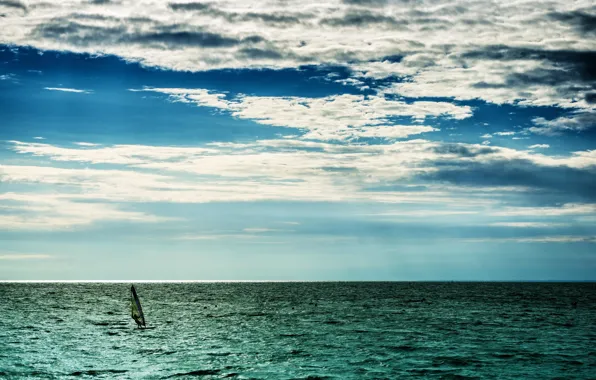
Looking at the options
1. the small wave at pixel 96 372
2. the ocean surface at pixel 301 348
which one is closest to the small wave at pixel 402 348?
the ocean surface at pixel 301 348

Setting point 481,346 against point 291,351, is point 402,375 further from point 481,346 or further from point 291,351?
point 481,346

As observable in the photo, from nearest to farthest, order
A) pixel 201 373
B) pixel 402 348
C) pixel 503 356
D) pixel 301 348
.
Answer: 1. pixel 201 373
2. pixel 503 356
3. pixel 402 348
4. pixel 301 348

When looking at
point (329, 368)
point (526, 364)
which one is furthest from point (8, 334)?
point (526, 364)

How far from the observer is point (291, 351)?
53531mm

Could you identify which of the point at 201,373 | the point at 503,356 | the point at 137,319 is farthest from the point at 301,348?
the point at 137,319

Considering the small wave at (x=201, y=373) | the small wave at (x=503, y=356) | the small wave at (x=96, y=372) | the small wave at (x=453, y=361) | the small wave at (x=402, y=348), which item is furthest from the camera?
the small wave at (x=402, y=348)

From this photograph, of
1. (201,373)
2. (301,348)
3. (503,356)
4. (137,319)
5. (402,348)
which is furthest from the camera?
(137,319)

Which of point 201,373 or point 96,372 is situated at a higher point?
point 96,372

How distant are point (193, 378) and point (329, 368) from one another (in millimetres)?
10150

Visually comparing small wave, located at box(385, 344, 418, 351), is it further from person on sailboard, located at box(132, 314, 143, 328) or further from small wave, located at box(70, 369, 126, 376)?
person on sailboard, located at box(132, 314, 143, 328)

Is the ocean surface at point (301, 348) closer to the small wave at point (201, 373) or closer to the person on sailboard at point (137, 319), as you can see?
the small wave at point (201, 373)

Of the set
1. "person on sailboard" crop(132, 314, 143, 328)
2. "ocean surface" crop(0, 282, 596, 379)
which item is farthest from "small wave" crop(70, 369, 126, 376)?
"person on sailboard" crop(132, 314, 143, 328)

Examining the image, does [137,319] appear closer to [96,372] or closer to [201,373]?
[96,372]

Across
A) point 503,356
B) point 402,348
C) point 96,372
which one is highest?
point 96,372
